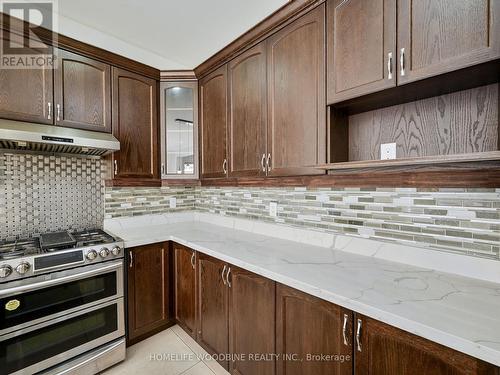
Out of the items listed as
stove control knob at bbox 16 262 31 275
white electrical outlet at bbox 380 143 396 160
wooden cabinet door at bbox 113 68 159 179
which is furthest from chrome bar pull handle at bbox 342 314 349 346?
wooden cabinet door at bbox 113 68 159 179

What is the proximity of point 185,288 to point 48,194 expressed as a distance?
134 cm

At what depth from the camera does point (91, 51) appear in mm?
1960

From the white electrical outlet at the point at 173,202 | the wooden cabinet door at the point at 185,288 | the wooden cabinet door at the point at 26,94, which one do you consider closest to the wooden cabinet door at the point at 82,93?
the wooden cabinet door at the point at 26,94

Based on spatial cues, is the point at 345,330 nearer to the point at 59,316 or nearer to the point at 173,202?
the point at 59,316

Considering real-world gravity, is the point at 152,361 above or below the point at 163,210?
below

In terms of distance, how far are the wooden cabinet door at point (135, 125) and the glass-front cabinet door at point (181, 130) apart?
113 mm

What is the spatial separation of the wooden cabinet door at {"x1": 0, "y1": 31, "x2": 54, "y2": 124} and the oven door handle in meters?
1.10

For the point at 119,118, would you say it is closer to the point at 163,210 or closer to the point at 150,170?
the point at 150,170

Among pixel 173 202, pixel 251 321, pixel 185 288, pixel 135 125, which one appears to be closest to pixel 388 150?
pixel 251 321

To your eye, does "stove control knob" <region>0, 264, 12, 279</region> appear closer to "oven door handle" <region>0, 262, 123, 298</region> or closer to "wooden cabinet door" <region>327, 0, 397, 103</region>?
"oven door handle" <region>0, 262, 123, 298</region>

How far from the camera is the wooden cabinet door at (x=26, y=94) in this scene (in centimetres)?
163

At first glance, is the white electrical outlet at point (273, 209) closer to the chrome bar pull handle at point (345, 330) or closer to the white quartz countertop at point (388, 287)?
the white quartz countertop at point (388, 287)

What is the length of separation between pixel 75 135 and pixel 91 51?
0.73 metres

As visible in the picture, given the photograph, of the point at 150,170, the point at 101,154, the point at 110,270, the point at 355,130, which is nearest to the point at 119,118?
the point at 101,154
